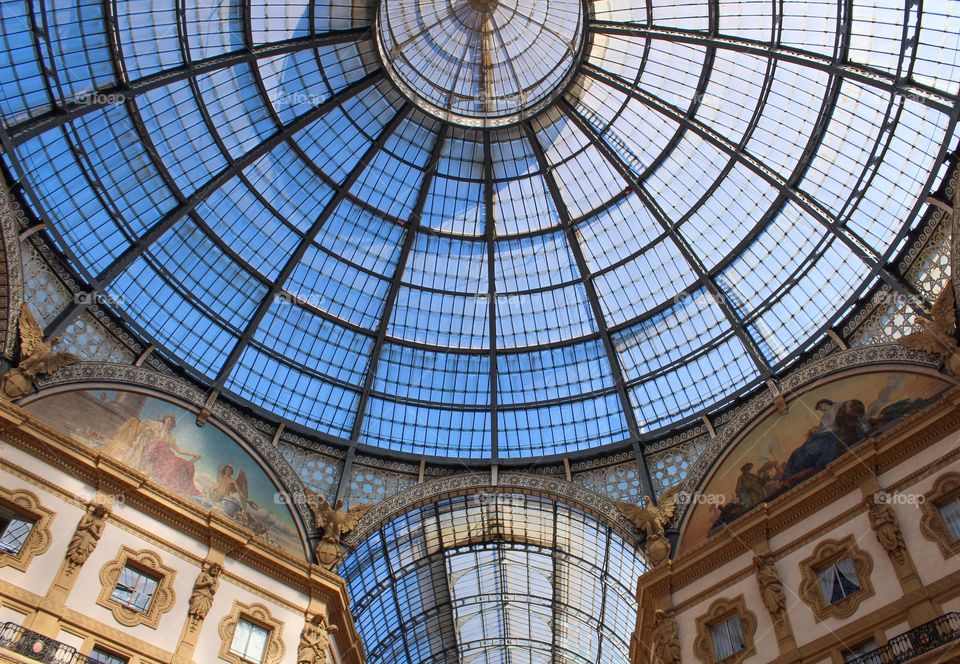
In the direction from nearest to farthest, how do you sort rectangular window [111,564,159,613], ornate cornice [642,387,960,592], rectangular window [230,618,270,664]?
ornate cornice [642,387,960,592] → rectangular window [111,564,159,613] → rectangular window [230,618,270,664]

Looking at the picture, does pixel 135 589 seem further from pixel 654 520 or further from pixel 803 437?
pixel 803 437

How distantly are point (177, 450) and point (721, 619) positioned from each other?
20.0 meters

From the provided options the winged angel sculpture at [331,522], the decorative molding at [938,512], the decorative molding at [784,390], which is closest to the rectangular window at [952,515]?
the decorative molding at [938,512]

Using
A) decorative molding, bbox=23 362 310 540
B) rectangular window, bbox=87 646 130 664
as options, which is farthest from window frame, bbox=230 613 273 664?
decorative molding, bbox=23 362 310 540

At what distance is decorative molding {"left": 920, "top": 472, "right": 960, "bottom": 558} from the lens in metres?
21.0

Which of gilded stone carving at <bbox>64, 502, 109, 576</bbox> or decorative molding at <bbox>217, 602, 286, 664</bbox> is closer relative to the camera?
gilded stone carving at <bbox>64, 502, 109, 576</bbox>

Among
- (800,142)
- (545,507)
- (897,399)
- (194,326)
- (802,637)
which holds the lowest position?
(802,637)

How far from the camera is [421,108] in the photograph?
34562 mm

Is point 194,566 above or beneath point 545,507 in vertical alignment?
beneath

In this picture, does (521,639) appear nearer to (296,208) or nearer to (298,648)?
(298,648)

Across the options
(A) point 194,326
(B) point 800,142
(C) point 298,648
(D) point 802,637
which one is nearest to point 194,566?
(C) point 298,648

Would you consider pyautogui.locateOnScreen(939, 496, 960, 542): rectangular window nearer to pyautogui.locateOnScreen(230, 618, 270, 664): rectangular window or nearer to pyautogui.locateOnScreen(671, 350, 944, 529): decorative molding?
pyautogui.locateOnScreen(671, 350, 944, 529): decorative molding

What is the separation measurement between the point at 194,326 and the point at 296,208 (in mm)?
6695

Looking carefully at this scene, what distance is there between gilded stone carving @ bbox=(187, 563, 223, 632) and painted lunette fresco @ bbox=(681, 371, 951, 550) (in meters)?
16.8
